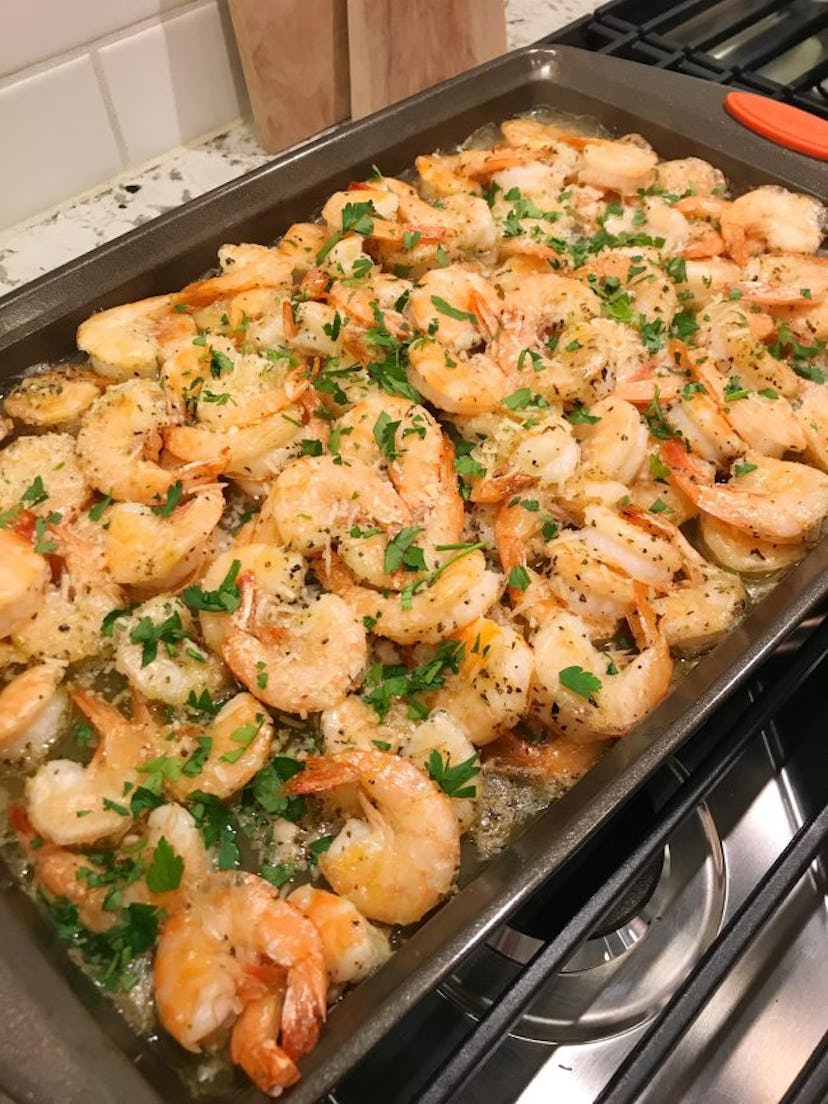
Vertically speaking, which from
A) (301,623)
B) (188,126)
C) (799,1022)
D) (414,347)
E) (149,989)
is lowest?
(799,1022)

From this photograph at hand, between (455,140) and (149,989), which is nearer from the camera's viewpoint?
(149,989)

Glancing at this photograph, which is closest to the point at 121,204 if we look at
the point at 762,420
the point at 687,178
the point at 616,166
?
the point at 616,166

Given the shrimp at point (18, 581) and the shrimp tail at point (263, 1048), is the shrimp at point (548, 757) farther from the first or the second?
the shrimp at point (18, 581)

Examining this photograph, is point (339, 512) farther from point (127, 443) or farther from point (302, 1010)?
point (302, 1010)

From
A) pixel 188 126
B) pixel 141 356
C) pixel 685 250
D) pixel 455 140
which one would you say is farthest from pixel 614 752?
pixel 188 126

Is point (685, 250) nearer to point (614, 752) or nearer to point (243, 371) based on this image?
point (243, 371)

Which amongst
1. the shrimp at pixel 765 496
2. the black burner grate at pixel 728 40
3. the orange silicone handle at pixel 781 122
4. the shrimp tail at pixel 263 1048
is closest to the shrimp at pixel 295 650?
the shrimp tail at pixel 263 1048
